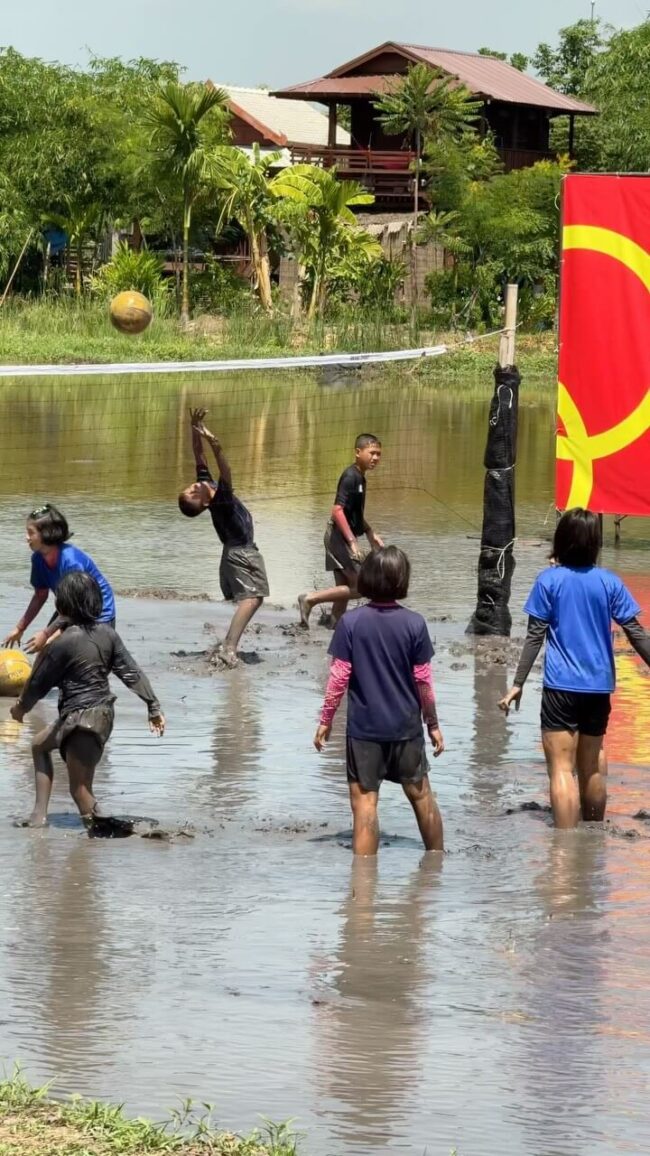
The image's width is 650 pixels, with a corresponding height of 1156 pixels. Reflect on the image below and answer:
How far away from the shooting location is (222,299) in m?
51.5

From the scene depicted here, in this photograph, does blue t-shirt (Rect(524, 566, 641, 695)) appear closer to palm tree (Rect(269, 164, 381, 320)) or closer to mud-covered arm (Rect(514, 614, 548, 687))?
mud-covered arm (Rect(514, 614, 548, 687))

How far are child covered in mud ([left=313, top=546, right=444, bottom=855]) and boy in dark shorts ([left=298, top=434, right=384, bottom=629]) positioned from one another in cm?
536

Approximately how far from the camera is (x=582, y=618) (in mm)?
8508

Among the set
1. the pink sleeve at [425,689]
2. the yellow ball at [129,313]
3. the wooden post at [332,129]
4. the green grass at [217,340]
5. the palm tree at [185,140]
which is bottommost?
the pink sleeve at [425,689]

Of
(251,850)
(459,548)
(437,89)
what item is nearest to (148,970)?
(251,850)

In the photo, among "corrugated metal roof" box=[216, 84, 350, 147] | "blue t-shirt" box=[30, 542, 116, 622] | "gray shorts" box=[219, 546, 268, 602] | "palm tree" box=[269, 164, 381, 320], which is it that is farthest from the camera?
"corrugated metal roof" box=[216, 84, 350, 147]

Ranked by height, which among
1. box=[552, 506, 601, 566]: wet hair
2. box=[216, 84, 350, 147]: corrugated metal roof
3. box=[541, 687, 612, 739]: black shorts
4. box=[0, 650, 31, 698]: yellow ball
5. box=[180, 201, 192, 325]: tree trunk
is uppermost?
box=[216, 84, 350, 147]: corrugated metal roof

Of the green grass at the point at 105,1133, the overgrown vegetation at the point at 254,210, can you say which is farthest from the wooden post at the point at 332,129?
the green grass at the point at 105,1133

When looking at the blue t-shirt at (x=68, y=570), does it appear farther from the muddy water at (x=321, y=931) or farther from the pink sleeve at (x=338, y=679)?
the pink sleeve at (x=338, y=679)

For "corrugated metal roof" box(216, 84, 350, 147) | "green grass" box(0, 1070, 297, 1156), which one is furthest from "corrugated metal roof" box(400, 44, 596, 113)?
"green grass" box(0, 1070, 297, 1156)

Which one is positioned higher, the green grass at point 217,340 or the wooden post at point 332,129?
the wooden post at point 332,129

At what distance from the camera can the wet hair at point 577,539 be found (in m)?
8.38

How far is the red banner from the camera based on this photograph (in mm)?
15086

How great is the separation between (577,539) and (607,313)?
7082mm
